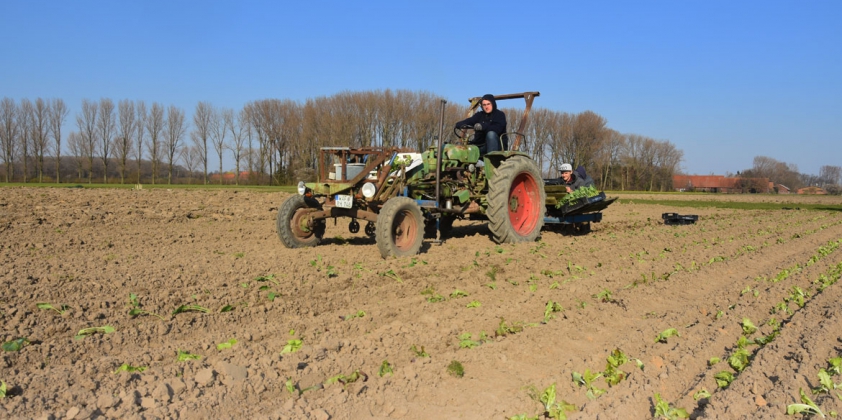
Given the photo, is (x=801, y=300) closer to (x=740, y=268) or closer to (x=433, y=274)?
(x=740, y=268)

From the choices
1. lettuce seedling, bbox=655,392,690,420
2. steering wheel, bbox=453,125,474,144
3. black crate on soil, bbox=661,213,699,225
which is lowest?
lettuce seedling, bbox=655,392,690,420

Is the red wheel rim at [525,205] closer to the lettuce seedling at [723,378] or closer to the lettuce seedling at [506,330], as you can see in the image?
the lettuce seedling at [506,330]

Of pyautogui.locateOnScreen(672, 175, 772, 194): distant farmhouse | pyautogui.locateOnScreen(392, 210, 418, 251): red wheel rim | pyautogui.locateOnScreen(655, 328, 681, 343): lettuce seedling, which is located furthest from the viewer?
pyautogui.locateOnScreen(672, 175, 772, 194): distant farmhouse

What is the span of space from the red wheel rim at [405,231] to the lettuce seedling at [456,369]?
3941mm

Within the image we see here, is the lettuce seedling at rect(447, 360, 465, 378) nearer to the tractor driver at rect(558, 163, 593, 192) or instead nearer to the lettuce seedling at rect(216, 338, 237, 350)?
the lettuce seedling at rect(216, 338, 237, 350)

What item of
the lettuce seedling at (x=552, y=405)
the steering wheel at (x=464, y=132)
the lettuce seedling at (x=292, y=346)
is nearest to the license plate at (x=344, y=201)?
the steering wheel at (x=464, y=132)

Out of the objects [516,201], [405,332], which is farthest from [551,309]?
[516,201]

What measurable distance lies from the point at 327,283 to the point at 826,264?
638cm

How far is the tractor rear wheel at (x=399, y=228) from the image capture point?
7.12 m

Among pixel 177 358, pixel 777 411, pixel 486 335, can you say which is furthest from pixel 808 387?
pixel 177 358

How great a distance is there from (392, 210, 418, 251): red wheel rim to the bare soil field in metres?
0.30

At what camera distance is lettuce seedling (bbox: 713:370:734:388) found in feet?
10.6

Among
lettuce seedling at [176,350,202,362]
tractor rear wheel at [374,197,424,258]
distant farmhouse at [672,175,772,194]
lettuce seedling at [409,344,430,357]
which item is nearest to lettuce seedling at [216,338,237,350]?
lettuce seedling at [176,350,202,362]

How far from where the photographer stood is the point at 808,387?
3.12 m
